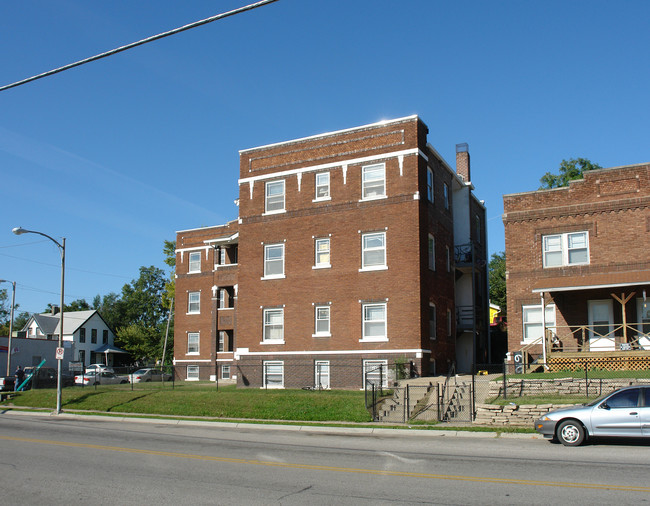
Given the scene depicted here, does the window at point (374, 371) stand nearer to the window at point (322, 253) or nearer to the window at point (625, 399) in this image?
the window at point (322, 253)

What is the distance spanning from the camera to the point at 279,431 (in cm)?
2091

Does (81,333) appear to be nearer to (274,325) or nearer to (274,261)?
(274,325)

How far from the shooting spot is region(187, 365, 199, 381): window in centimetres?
4819

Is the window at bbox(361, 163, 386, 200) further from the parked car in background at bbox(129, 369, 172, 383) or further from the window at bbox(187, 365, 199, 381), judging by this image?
the parked car in background at bbox(129, 369, 172, 383)

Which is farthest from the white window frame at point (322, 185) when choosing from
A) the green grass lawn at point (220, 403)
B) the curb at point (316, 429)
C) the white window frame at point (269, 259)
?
the curb at point (316, 429)

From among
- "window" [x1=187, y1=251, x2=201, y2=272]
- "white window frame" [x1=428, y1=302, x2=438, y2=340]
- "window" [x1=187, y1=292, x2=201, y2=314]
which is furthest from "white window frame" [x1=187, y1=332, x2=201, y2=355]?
"white window frame" [x1=428, y1=302, x2=438, y2=340]

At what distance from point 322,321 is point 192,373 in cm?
2043

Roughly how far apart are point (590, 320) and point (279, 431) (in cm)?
1469

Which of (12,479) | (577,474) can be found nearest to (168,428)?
(12,479)

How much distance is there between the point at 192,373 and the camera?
4850 cm

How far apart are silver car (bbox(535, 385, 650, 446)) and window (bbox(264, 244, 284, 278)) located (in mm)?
19190

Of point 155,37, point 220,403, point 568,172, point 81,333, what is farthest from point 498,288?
point 155,37

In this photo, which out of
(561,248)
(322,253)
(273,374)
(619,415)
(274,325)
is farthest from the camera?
(274,325)

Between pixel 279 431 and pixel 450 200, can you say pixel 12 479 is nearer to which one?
pixel 279 431
